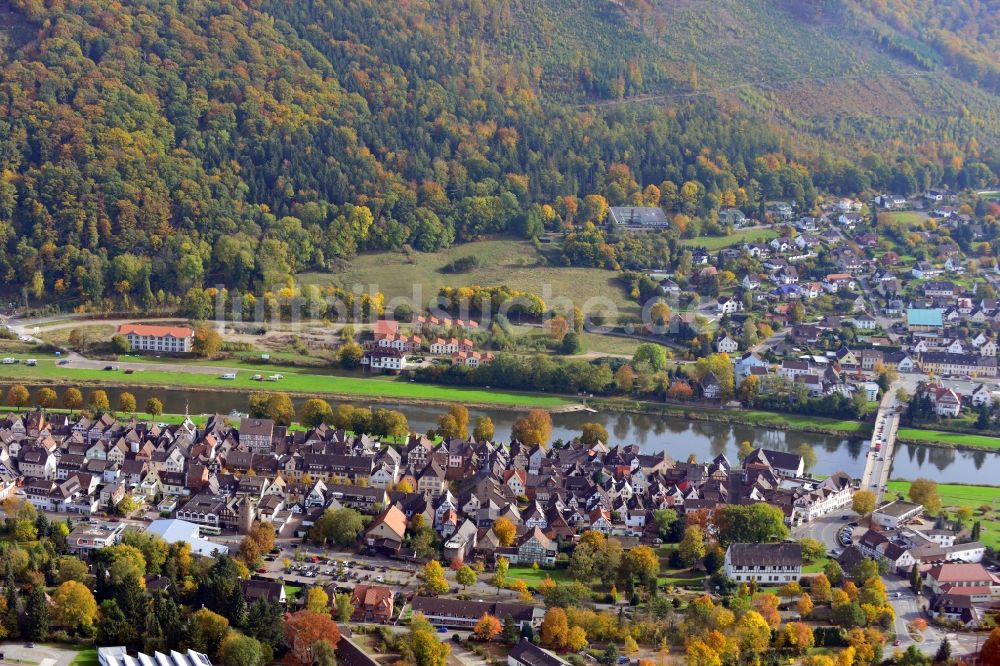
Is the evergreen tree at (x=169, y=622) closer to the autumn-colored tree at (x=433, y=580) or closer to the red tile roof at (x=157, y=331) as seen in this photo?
the autumn-colored tree at (x=433, y=580)

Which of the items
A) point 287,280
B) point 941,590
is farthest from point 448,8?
point 941,590

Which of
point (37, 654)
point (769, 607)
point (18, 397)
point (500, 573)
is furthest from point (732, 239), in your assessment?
point (37, 654)

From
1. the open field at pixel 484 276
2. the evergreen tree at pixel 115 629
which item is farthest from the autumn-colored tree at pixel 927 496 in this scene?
the open field at pixel 484 276

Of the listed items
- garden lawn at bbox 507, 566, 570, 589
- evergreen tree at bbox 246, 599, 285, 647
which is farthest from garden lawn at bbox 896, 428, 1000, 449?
evergreen tree at bbox 246, 599, 285, 647

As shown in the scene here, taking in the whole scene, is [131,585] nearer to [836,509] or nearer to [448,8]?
[836,509]

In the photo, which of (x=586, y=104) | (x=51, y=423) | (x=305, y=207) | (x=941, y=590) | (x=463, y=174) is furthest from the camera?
(x=586, y=104)

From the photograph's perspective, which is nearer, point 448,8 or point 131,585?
point 131,585

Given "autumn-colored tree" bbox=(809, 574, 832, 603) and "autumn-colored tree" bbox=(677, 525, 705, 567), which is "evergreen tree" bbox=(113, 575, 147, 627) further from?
"autumn-colored tree" bbox=(809, 574, 832, 603)
